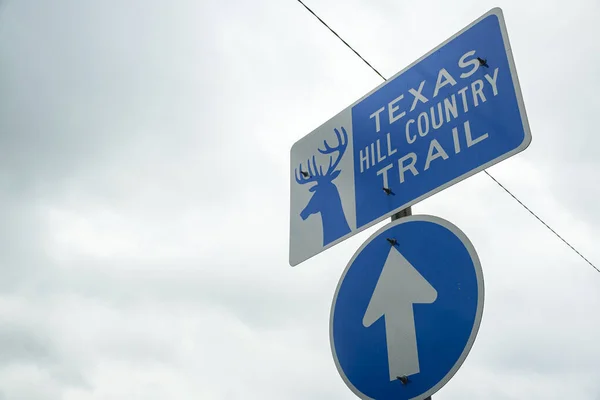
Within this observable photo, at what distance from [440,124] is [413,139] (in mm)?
92

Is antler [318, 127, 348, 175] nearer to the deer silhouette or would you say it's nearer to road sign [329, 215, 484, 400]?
the deer silhouette

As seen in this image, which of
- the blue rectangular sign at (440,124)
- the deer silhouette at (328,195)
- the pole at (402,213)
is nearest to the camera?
the blue rectangular sign at (440,124)

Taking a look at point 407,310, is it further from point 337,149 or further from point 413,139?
point 337,149

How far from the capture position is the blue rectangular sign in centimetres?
134

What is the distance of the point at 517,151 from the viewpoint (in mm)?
1262

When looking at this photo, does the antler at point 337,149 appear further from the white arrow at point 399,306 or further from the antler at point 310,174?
the white arrow at point 399,306

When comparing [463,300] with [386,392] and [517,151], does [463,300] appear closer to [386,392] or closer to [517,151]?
[386,392]

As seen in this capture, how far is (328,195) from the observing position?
66.7 inches

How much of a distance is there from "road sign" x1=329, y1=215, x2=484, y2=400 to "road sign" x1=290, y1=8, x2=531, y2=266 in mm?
163

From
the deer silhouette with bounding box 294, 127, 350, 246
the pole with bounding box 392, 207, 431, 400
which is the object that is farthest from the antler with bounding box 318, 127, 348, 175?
the pole with bounding box 392, 207, 431, 400

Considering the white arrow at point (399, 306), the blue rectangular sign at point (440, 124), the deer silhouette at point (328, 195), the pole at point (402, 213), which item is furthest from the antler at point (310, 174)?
the white arrow at point (399, 306)

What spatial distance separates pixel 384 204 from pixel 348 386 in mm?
516

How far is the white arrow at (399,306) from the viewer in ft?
3.80

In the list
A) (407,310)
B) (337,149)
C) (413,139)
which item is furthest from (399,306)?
(337,149)
